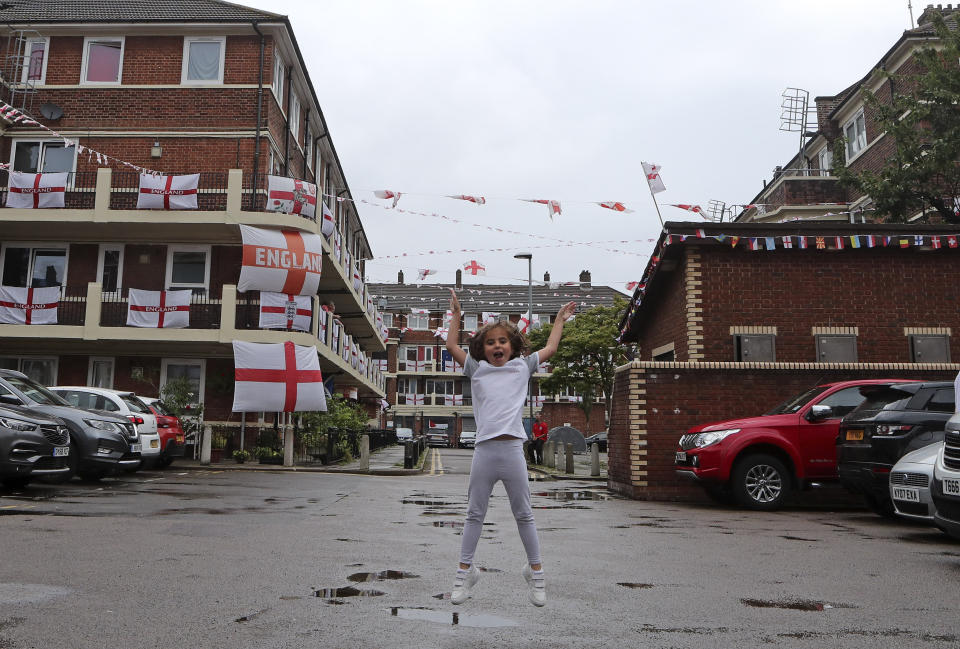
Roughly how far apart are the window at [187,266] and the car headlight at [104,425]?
440 inches

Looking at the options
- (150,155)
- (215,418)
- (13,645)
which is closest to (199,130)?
(150,155)

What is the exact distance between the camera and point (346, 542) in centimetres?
708

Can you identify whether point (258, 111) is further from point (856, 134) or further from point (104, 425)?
point (856, 134)

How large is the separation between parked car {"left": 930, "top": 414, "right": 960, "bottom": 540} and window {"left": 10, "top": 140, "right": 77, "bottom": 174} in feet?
79.2

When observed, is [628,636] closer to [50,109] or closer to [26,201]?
[26,201]

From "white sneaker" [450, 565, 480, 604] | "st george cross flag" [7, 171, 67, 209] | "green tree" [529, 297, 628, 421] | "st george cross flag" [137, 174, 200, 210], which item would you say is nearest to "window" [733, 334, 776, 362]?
"white sneaker" [450, 565, 480, 604]

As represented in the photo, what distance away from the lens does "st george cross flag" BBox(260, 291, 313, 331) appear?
70.3 feet

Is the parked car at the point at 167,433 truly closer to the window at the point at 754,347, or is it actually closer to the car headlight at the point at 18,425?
the car headlight at the point at 18,425

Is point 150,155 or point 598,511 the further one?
point 150,155

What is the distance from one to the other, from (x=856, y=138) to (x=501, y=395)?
111 feet

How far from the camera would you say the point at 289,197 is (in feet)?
72.2

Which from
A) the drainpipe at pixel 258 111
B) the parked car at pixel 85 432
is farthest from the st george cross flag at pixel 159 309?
the parked car at pixel 85 432

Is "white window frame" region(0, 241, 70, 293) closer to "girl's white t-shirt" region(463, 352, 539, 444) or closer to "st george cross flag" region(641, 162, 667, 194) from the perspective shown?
"st george cross flag" region(641, 162, 667, 194)

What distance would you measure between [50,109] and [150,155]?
3.26m
